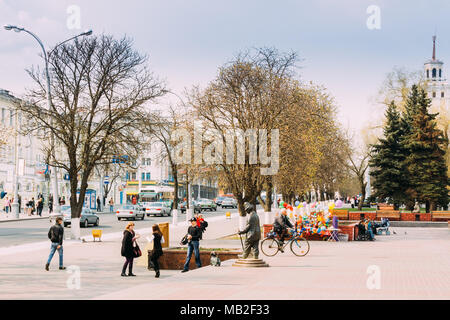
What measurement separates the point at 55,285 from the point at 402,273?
8466 mm

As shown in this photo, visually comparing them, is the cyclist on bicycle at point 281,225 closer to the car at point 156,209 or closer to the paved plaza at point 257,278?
the paved plaza at point 257,278

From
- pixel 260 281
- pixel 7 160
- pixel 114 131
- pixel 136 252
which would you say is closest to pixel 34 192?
pixel 7 160

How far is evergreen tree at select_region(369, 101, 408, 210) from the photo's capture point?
5428 cm

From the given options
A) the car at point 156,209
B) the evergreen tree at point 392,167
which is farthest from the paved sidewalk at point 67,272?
the car at point 156,209

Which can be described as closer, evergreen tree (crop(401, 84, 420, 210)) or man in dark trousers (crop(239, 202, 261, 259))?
man in dark trousers (crop(239, 202, 261, 259))

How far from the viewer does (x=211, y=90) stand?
30859 millimetres

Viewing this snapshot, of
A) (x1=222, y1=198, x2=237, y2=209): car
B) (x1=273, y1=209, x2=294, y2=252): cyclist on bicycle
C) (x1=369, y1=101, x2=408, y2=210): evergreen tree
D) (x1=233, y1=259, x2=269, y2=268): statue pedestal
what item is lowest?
(x1=222, y1=198, x2=237, y2=209): car

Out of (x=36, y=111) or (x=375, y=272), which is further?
(x=36, y=111)

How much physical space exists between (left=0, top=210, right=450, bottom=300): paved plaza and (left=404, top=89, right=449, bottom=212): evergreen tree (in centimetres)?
2935

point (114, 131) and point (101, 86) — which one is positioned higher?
point (101, 86)

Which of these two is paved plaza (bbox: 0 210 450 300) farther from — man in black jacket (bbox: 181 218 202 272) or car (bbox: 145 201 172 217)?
car (bbox: 145 201 172 217)

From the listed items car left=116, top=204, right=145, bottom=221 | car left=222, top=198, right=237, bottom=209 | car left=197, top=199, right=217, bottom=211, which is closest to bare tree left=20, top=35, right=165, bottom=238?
car left=116, top=204, right=145, bottom=221
